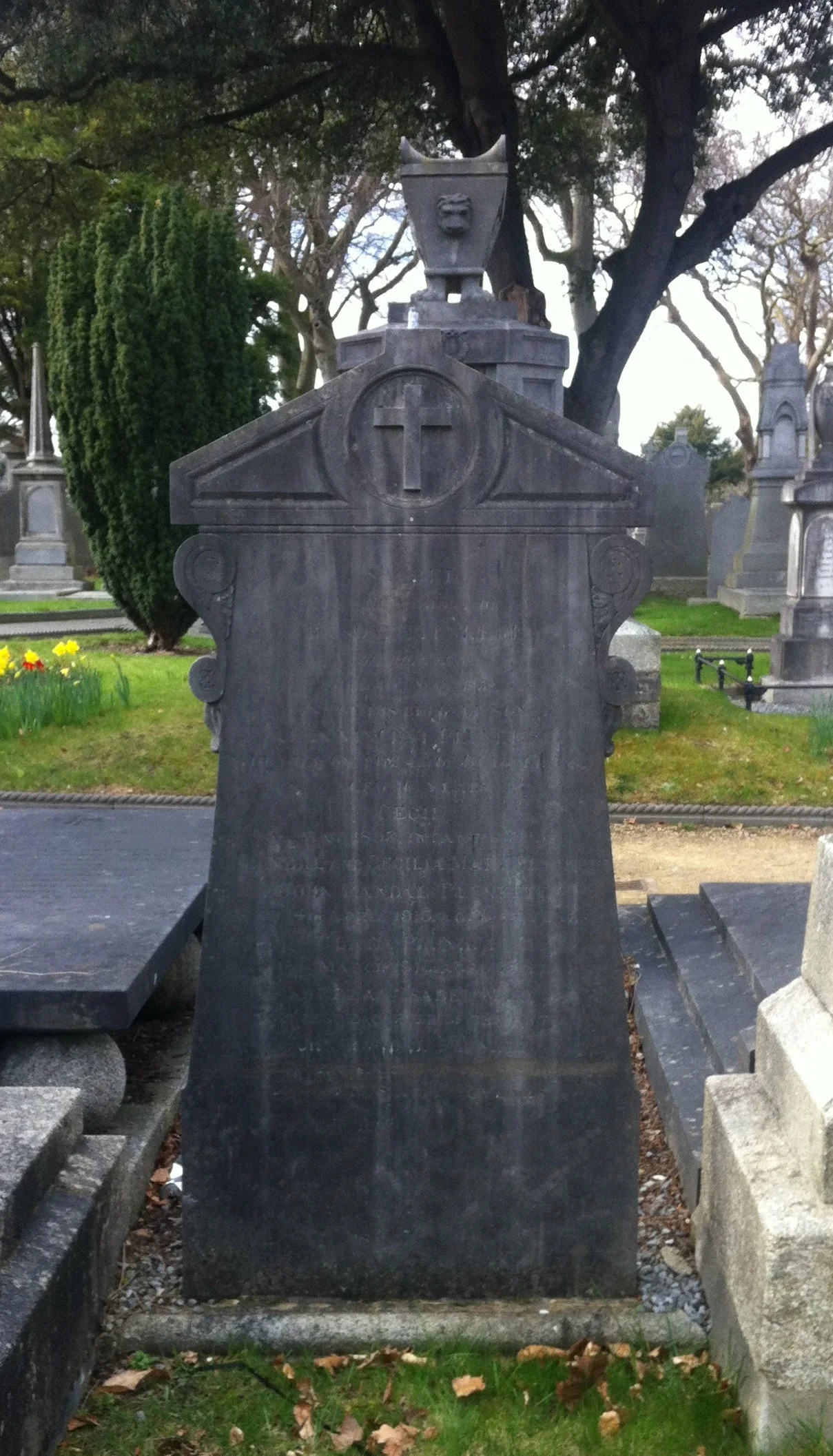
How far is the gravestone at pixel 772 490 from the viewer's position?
22719mm

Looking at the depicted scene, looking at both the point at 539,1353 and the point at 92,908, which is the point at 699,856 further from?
the point at 539,1353

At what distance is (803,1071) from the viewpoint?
9.52 ft

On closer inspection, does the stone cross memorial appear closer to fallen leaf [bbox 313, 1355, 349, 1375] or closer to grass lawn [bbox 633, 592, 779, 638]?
fallen leaf [bbox 313, 1355, 349, 1375]

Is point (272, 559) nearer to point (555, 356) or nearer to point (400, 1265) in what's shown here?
point (400, 1265)

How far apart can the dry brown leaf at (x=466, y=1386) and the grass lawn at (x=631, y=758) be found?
21.9 ft

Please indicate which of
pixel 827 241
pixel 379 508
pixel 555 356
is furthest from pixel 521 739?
pixel 827 241

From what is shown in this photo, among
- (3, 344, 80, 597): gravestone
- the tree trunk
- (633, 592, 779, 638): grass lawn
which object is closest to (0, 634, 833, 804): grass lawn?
the tree trunk

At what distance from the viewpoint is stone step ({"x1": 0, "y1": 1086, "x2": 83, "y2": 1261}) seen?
2883 mm

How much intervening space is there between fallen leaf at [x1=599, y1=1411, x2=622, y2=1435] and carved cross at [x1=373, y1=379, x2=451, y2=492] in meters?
2.04

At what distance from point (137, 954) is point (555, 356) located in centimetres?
881

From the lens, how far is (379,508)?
327 cm

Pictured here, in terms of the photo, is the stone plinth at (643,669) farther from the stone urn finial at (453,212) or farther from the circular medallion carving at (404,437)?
the circular medallion carving at (404,437)

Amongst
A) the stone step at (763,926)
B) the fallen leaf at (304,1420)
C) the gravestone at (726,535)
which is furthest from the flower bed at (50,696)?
the gravestone at (726,535)

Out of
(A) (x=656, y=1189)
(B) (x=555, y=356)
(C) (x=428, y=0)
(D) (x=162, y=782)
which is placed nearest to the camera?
(A) (x=656, y=1189)
